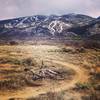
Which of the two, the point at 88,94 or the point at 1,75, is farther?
the point at 1,75

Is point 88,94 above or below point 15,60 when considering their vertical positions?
below

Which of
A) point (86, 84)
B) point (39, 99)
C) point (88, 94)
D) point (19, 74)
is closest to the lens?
point (39, 99)

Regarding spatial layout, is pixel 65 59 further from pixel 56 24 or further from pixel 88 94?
pixel 56 24

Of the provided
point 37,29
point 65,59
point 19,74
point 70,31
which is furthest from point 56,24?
point 19,74

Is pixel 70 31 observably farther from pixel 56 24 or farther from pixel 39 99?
pixel 39 99

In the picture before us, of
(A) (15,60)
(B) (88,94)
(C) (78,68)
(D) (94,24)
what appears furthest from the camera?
(D) (94,24)

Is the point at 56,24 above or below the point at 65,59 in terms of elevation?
above

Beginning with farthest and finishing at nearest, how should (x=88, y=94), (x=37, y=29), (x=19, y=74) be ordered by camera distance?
(x=37, y=29) < (x=19, y=74) < (x=88, y=94)

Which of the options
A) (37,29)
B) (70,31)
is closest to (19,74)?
(70,31)

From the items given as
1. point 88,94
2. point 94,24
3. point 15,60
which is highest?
point 94,24
